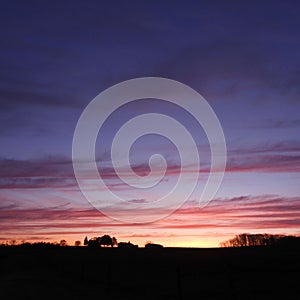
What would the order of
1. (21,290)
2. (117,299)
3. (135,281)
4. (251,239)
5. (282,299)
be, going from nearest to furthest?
1. (282,299)
2. (117,299)
3. (21,290)
4. (135,281)
5. (251,239)

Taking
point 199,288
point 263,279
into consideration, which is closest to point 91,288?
point 199,288

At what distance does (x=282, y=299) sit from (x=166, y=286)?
11.2 m

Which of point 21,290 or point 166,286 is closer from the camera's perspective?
point 21,290

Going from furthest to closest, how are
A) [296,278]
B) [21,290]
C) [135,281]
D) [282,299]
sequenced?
[135,281], [296,278], [21,290], [282,299]

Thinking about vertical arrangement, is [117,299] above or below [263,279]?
below

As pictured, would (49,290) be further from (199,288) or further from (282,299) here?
(282,299)

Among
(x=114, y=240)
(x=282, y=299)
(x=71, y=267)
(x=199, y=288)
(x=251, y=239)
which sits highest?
(x=114, y=240)

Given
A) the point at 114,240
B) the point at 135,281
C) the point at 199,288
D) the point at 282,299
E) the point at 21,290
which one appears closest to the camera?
the point at 282,299

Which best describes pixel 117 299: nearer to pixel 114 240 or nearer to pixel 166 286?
pixel 166 286

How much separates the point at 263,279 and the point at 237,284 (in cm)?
343

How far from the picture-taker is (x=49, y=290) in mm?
30312

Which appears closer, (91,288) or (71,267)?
(91,288)

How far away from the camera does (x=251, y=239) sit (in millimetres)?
146750

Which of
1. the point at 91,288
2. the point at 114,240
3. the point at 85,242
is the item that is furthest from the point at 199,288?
the point at 85,242
